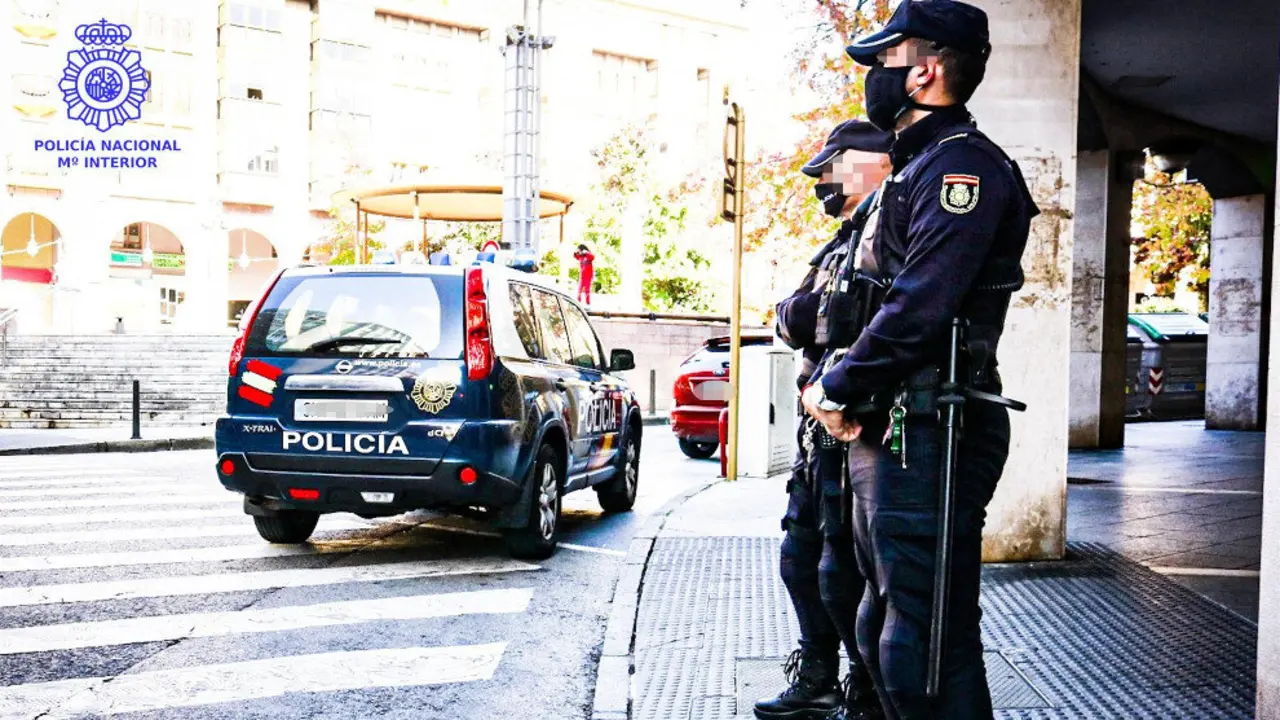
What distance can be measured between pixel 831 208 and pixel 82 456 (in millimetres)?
12427

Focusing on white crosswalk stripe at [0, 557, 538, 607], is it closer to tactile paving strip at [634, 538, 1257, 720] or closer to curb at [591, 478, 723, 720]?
curb at [591, 478, 723, 720]

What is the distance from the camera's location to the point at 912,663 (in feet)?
9.44

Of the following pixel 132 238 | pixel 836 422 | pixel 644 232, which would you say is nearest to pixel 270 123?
pixel 132 238

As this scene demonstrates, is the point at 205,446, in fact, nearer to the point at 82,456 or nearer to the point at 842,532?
the point at 82,456

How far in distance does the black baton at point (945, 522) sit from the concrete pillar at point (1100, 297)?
11.5m

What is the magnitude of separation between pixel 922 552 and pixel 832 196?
154 centimetres

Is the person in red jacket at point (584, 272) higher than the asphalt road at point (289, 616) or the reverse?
higher

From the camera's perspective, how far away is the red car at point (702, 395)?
13555mm

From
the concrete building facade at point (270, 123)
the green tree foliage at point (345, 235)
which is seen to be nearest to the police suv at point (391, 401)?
the green tree foliage at point (345, 235)

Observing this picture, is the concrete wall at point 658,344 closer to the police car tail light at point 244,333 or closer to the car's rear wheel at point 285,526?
the car's rear wheel at point 285,526

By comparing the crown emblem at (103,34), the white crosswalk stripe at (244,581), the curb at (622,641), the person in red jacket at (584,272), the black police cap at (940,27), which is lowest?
the white crosswalk stripe at (244,581)

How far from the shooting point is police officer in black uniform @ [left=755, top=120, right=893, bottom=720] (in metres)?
3.80

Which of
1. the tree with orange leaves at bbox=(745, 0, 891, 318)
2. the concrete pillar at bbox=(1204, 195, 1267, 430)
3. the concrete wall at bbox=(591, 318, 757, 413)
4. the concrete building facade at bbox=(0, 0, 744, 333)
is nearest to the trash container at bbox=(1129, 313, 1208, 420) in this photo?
the concrete pillar at bbox=(1204, 195, 1267, 430)

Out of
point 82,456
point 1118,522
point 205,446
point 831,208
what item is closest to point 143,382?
point 205,446
